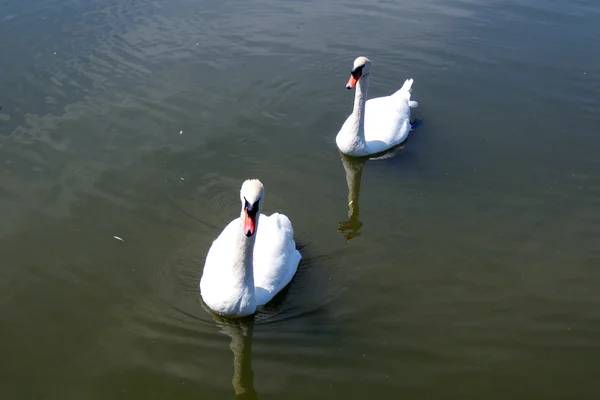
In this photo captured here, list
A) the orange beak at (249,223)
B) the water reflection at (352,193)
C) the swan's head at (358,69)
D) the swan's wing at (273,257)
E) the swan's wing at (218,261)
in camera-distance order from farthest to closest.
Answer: the swan's head at (358,69), the water reflection at (352,193), the swan's wing at (273,257), the swan's wing at (218,261), the orange beak at (249,223)

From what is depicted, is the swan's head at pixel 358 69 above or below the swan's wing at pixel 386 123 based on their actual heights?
above

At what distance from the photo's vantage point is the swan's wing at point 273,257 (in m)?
7.46

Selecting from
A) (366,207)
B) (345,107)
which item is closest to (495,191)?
(366,207)

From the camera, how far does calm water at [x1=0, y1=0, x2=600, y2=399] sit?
268 inches

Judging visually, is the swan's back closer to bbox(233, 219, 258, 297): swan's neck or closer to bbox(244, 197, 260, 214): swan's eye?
bbox(233, 219, 258, 297): swan's neck

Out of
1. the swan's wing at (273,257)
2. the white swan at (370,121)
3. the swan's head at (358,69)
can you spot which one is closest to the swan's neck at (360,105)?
the white swan at (370,121)

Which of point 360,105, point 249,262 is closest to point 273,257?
point 249,262

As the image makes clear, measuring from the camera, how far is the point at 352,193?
9.84 meters

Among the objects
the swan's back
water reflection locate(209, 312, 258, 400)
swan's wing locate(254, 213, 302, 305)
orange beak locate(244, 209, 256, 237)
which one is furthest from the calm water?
orange beak locate(244, 209, 256, 237)

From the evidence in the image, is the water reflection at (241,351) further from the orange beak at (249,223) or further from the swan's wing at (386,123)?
the swan's wing at (386,123)

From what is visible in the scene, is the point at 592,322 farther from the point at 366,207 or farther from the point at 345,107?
the point at 345,107

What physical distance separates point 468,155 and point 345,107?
2.65m

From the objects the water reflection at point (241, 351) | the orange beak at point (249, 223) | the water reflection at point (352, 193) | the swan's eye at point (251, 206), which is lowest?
the water reflection at point (241, 351)

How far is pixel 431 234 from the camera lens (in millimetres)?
8820
